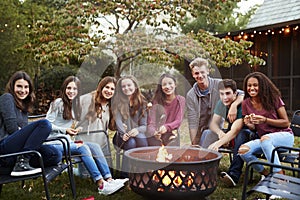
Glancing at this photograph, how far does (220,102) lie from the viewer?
3.58 m

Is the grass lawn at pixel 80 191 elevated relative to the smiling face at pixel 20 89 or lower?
lower

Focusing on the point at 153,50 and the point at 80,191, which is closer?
the point at 80,191

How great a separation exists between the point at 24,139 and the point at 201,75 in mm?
1680

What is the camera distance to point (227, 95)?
3504 mm

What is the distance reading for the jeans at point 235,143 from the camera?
3461 mm

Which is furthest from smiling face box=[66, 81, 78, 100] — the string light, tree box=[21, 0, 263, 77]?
the string light

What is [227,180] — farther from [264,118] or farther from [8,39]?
[8,39]

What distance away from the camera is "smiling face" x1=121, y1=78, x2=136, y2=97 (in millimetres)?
3449

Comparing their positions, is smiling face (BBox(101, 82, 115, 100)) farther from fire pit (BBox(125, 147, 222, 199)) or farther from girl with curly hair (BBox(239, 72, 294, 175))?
girl with curly hair (BBox(239, 72, 294, 175))

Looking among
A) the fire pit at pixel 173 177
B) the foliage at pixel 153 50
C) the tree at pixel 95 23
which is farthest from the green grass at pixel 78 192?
the tree at pixel 95 23

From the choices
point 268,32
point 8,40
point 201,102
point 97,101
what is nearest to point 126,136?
point 97,101

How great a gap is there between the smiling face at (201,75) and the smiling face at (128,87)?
0.61 meters

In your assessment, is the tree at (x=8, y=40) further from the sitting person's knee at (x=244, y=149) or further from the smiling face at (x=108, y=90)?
the sitting person's knee at (x=244, y=149)

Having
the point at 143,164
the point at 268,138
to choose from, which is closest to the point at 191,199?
the point at 143,164
